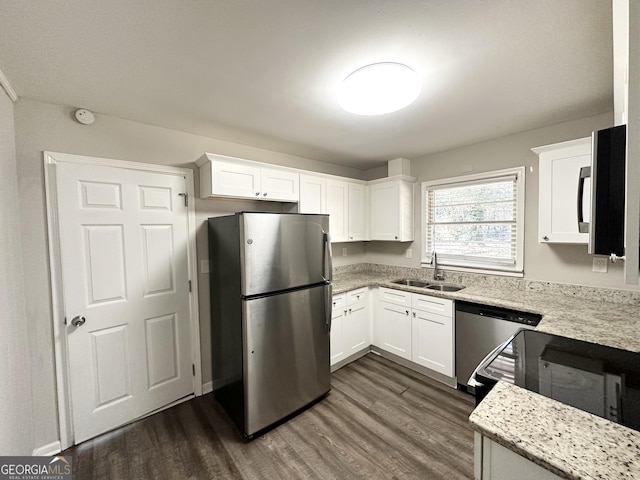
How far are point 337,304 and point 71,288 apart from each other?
7.16 feet

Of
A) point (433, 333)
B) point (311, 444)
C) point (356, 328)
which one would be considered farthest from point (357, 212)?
point (311, 444)

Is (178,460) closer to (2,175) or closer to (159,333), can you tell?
(159,333)

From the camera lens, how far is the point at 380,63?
4.72 ft

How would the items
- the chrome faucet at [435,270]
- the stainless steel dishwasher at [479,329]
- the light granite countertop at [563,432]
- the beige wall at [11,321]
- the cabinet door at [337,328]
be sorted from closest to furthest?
the light granite countertop at [563,432]
the beige wall at [11,321]
the stainless steel dishwasher at [479,329]
the cabinet door at [337,328]
the chrome faucet at [435,270]

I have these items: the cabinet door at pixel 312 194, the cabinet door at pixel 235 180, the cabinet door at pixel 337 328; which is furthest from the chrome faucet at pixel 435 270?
the cabinet door at pixel 235 180

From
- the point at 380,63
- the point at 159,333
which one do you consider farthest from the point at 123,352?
the point at 380,63

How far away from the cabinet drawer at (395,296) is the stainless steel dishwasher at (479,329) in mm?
514

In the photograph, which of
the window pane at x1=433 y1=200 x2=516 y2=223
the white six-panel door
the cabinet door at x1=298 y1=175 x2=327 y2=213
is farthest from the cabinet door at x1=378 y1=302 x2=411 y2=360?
the white six-panel door

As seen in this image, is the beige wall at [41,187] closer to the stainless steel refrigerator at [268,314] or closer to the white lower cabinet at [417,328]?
the stainless steel refrigerator at [268,314]

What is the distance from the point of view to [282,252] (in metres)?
2.11

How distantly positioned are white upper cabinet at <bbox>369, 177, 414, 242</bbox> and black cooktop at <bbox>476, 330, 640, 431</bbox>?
2.04 meters

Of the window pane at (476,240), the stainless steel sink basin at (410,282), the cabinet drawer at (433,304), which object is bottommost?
the cabinet drawer at (433,304)

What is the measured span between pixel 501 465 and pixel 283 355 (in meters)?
1.59

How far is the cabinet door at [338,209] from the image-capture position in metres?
3.16
